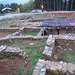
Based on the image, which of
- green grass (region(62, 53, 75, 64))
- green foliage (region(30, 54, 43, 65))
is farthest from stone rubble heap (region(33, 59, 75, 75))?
green grass (region(62, 53, 75, 64))

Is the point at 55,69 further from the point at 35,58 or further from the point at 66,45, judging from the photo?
the point at 66,45

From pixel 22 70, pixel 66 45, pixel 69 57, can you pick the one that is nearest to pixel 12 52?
pixel 22 70

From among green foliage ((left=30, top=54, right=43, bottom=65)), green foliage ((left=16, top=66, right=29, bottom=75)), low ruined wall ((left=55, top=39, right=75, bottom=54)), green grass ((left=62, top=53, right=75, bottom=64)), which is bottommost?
green grass ((left=62, top=53, right=75, bottom=64))

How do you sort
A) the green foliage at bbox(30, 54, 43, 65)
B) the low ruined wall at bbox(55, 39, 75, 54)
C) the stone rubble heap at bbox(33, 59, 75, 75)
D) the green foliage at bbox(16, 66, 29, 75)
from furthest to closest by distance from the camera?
1. the low ruined wall at bbox(55, 39, 75, 54)
2. the green foliage at bbox(30, 54, 43, 65)
3. the green foliage at bbox(16, 66, 29, 75)
4. the stone rubble heap at bbox(33, 59, 75, 75)

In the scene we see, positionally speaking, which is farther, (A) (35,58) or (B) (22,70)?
(A) (35,58)

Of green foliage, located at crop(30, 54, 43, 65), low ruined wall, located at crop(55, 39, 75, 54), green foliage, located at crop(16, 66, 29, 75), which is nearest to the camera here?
green foliage, located at crop(16, 66, 29, 75)

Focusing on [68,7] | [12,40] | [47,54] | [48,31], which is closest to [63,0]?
[68,7]

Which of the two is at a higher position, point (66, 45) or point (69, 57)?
point (66, 45)

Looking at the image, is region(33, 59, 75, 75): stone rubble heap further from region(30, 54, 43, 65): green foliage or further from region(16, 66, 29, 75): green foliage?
region(30, 54, 43, 65): green foliage

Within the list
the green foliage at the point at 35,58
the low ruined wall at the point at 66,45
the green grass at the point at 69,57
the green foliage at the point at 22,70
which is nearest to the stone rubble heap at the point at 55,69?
the green foliage at the point at 22,70

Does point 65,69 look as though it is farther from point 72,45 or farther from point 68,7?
point 68,7

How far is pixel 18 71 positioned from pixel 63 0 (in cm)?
3063

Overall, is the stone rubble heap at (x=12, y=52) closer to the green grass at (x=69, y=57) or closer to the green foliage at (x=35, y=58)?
the green foliage at (x=35, y=58)

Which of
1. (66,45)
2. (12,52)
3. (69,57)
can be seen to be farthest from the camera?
(66,45)
